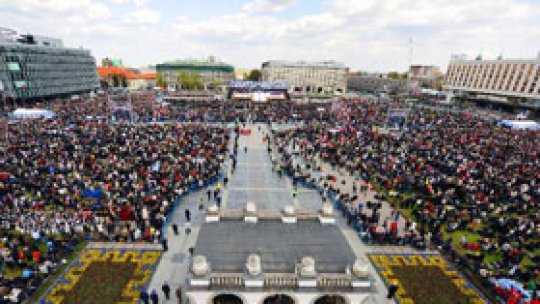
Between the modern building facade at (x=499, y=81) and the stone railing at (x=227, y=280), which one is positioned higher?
the modern building facade at (x=499, y=81)

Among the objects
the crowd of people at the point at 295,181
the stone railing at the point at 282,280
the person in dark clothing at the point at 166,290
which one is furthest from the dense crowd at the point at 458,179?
the person in dark clothing at the point at 166,290

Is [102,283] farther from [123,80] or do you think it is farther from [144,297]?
[123,80]

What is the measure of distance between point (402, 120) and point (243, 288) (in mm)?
46979

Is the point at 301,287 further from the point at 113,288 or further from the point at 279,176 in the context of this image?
the point at 279,176

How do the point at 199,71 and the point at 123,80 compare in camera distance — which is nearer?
the point at 123,80

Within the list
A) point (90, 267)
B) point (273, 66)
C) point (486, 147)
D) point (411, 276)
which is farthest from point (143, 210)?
point (273, 66)

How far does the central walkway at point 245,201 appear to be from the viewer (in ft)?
51.3

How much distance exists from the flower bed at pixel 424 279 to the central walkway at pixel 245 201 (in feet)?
3.05

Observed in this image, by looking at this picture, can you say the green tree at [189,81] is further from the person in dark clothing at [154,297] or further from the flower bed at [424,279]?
the flower bed at [424,279]

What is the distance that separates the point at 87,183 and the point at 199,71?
120 m

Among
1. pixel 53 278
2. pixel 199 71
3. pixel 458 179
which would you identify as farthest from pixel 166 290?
pixel 199 71

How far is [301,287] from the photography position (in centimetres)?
916

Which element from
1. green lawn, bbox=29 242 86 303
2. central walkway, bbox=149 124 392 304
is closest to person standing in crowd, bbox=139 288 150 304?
central walkway, bbox=149 124 392 304

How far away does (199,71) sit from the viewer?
135 m
